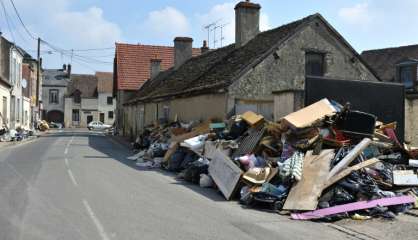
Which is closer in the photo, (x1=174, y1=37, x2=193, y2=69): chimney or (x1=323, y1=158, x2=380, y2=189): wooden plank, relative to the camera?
(x1=323, y1=158, x2=380, y2=189): wooden plank

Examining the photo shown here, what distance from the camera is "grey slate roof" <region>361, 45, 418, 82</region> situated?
41.4 meters

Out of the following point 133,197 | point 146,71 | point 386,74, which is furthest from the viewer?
point 146,71

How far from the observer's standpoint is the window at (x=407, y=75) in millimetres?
38125

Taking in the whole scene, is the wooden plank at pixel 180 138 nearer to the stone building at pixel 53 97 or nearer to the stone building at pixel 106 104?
the stone building at pixel 106 104

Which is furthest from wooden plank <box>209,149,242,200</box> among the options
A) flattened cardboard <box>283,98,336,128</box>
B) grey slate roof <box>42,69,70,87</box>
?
grey slate roof <box>42,69,70,87</box>

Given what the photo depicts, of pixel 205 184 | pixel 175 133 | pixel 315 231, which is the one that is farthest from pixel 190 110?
pixel 315 231

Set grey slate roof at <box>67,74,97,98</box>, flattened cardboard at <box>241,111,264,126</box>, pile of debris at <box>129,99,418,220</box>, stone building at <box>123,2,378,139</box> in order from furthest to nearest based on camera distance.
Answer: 1. grey slate roof at <box>67,74,97,98</box>
2. stone building at <box>123,2,378,139</box>
3. flattened cardboard at <box>241,111,264,126</box>
4. pile of debris at <box>129,99,418,220</box>

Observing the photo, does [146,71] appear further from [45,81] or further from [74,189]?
[45,81]

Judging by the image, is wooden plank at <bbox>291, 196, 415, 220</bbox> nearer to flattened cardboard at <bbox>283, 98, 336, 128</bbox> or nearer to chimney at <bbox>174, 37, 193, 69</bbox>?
flattened cardboard at <bbox>283, 98, 336, 128</bbox>

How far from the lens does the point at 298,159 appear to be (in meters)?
12.2

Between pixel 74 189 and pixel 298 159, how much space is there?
5.24 m

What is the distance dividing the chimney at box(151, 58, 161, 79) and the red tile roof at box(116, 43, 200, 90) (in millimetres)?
1194

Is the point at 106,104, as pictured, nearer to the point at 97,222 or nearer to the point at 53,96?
the point at 53,96

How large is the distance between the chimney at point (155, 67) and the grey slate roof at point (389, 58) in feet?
55.8
